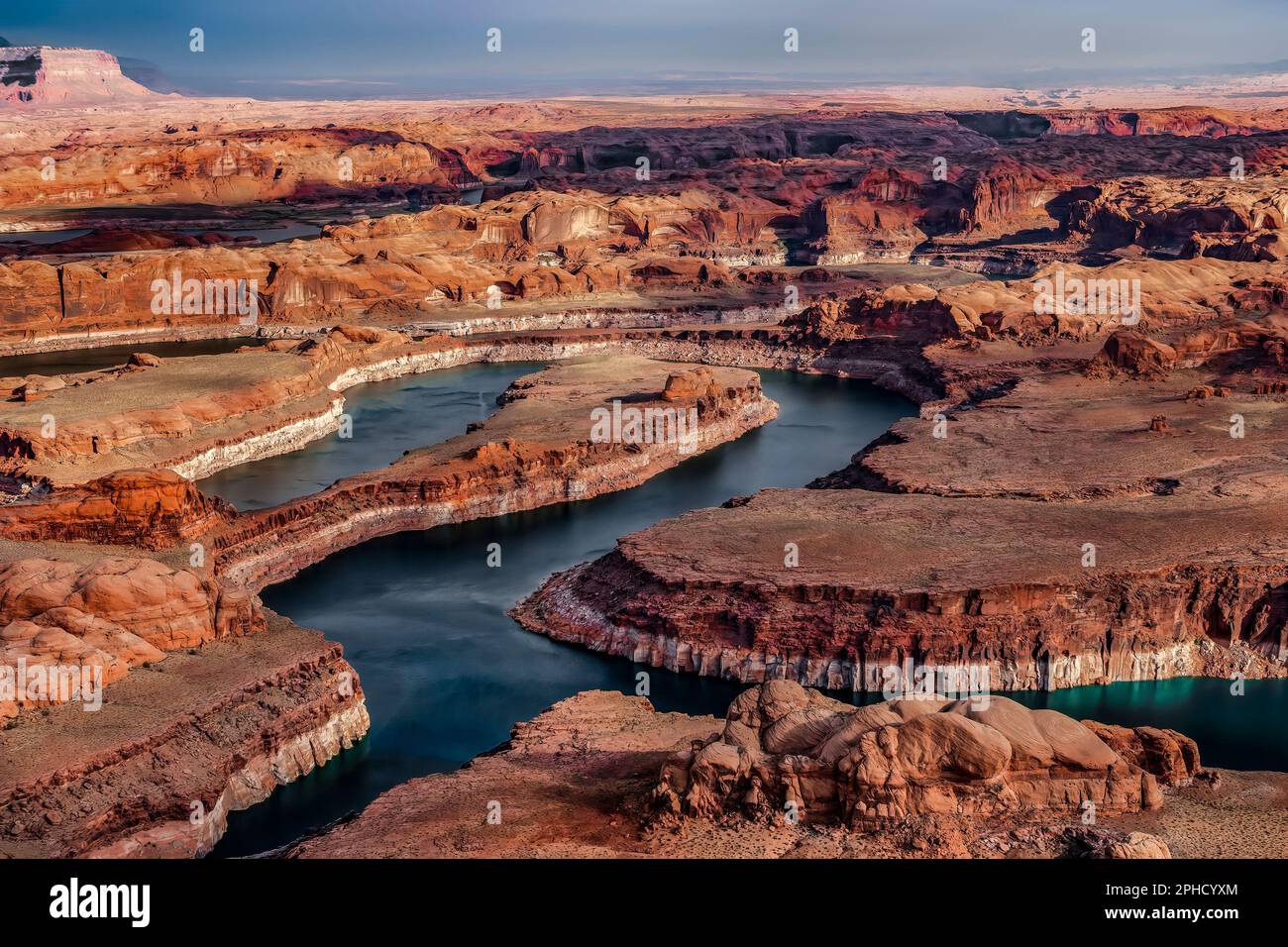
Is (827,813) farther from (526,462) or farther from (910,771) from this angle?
(526,462)

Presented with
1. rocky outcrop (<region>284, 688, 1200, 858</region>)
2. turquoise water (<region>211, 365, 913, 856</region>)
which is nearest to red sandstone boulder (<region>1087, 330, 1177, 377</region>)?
turquoise water (<region>211, 365, 913, 856</region>)

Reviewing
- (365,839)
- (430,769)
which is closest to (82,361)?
(430,769)

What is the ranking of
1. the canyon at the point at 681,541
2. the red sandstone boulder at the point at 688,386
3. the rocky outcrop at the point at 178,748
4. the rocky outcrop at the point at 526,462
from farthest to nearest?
the red sandstone boulder at the point at 688,386 → the rocky outcrop at the point at 526,462 → the rocky outcrop at the point at 178,748 → the canyon at the point at 681,541

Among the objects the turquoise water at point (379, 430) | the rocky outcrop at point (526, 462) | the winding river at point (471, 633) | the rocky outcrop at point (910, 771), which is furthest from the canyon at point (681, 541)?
the turquoise water at point (379, 430)

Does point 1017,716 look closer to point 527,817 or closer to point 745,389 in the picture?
point 527,817

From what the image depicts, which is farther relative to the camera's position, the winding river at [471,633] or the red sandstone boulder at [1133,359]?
the red sandstone boulder at [1133,359]

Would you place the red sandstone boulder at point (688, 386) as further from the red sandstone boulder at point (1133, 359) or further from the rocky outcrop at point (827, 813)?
the rocky outcrop at point (827, 813)

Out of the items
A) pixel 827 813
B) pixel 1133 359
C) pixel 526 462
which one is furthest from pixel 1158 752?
pixel 1133 359

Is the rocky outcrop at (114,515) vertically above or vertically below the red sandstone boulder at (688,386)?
below

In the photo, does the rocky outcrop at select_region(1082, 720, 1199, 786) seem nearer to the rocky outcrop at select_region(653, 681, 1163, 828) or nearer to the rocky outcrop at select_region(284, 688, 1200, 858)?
the rocky outcrop at select_region(284, 688, 1200, 858)
